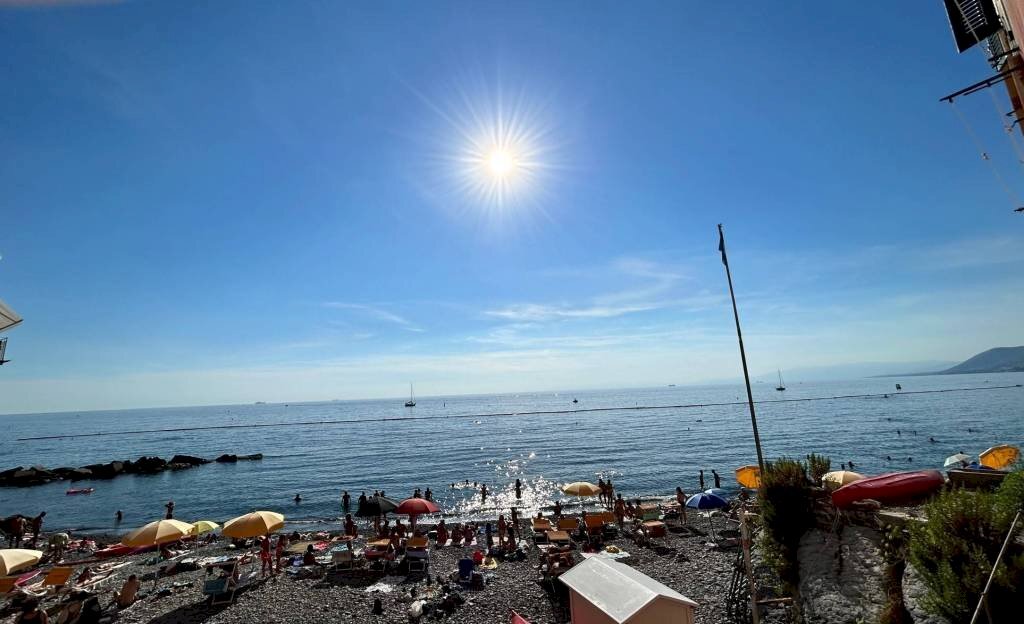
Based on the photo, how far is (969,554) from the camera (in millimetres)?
7098

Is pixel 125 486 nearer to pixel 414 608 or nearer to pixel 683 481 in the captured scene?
pixel 414 608

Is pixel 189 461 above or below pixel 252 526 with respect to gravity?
below

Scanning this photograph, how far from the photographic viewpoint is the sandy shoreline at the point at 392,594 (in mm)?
14141

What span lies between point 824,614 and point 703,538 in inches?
518

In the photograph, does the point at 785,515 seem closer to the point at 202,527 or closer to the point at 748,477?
the point at 748,477

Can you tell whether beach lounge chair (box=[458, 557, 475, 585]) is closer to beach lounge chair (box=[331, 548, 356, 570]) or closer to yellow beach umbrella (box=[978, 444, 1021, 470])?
beach lounge chair (box=[331, 548, 356, 570])

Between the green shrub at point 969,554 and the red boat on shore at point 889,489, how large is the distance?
3.24 meters

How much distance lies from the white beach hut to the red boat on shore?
5673 millimetres

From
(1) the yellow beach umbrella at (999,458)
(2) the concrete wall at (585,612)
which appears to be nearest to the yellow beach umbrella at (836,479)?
(2) the concrete wall at (585,612)

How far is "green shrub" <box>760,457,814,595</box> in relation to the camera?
38.2 feet

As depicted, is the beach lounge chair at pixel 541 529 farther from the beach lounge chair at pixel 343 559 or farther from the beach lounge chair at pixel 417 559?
the beach lounge chair at pixel 343 559

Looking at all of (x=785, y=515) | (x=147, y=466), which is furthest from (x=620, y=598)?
(x=147, y=466)

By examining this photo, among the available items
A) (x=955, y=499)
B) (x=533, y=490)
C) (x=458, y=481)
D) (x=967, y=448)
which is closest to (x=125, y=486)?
(x=458, y=481)

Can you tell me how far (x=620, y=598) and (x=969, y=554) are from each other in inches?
216
